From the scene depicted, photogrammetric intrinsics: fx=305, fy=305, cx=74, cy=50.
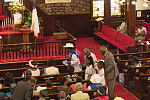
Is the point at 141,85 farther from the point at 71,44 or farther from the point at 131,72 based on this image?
the point at 71,44

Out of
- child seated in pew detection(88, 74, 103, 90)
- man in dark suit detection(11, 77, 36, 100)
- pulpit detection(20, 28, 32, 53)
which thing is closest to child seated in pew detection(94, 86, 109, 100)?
child seated in pew detection(88, 74, 103, 90)

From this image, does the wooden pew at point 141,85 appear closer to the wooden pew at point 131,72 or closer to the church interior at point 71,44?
the church interior at point 71,44

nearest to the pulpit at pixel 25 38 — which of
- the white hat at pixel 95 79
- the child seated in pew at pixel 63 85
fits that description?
the white hat at pixel 95 79

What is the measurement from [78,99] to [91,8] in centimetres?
1277

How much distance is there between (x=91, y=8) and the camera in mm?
18844

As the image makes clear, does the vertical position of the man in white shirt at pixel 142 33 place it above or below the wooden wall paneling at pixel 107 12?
below

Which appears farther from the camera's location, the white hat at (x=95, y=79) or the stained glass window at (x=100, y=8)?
the stained glass window at (x=100, y=8)

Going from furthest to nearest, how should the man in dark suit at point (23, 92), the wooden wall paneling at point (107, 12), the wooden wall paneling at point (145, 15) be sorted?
the wooden wall paneling at point (145, 15), the wooden wall paneling at point (107, 12), the man in dark suit at point (23, 92)

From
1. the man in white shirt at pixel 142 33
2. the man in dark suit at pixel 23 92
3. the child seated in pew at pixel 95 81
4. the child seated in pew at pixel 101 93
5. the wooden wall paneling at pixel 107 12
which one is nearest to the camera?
the man in dark suit at pixel 23 92

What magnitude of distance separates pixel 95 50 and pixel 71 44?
15.1 ft

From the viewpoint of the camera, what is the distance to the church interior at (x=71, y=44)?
891cm

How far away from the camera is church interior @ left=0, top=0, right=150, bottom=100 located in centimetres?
891

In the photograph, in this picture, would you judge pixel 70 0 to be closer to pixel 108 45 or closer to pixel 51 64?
pixel 108 45

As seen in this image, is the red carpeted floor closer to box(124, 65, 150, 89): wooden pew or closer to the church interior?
the church interior
